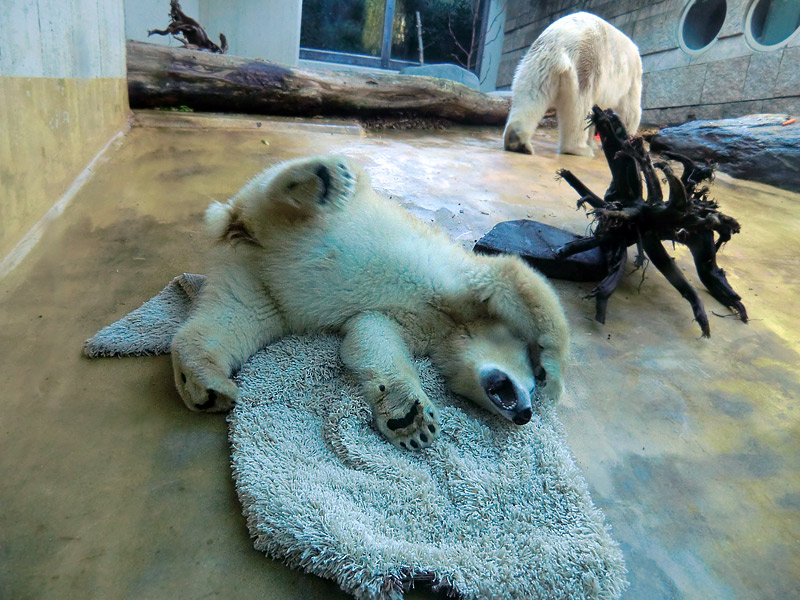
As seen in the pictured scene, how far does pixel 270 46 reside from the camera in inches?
383

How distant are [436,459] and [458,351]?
345 mm

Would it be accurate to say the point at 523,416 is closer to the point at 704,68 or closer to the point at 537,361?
the point at 537,361

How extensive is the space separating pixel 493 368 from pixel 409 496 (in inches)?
16.9

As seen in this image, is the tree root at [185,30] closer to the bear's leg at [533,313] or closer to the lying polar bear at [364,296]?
the lying polar bear at [364,296]

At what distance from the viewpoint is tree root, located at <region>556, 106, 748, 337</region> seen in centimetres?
210

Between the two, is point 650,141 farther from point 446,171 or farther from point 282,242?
point 282,242

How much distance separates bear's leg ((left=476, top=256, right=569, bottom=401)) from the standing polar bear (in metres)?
3.84

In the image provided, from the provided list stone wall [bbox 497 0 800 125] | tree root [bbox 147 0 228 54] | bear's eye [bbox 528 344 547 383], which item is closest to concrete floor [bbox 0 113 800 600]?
bear's eye [bbox 528 344 547 383]

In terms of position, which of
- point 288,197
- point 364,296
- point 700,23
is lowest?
point 364,296

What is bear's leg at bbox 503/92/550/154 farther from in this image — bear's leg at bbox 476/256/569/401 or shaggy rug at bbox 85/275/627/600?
shaggy rug at bbox 85/275/627/600

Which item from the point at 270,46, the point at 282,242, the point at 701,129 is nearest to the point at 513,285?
the point at 282,242

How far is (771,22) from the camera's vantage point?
629cm

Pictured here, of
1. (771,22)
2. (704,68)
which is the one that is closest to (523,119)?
(704,68)


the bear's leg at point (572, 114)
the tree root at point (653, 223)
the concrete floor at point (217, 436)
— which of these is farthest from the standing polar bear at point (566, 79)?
the tree root at point (653, 223)
